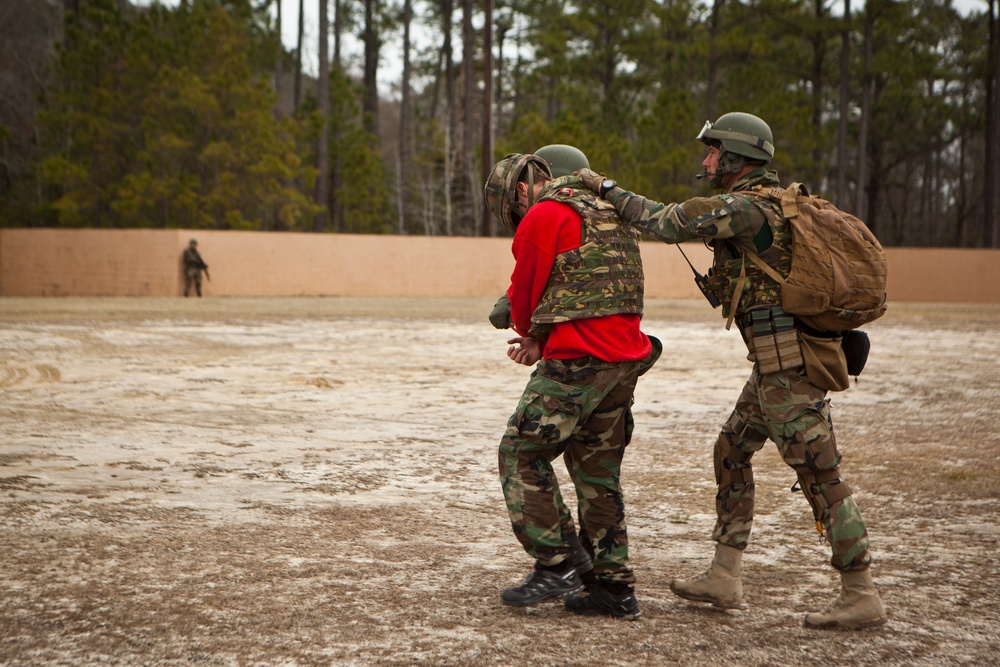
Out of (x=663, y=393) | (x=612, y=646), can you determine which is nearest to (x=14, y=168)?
(x=663, y=393)

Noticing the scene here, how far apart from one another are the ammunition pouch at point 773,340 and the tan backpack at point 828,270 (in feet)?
0.18

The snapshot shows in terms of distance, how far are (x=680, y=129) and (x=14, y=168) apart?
74.1 feet

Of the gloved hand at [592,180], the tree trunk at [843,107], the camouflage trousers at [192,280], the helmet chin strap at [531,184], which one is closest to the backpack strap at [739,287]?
the gloved hand at [592,180]

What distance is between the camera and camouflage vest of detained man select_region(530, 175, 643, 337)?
12.2 ft

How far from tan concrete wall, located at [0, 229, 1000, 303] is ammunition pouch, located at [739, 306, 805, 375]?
24402 millimetres

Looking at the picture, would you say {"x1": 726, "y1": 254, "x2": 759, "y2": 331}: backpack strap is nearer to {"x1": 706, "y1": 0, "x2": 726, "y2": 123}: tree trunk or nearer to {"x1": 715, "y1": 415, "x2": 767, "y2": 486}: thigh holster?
{"x1": 715, "y1": 415, "x2": 767, "y2": 486}: thigh holster

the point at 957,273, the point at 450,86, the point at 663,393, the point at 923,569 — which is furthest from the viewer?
the point at 450,86

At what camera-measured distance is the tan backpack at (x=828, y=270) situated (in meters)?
3.66

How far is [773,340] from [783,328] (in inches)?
2.2

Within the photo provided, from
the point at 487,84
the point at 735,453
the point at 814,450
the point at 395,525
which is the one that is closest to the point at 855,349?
the point at 814,450

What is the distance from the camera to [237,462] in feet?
21.7

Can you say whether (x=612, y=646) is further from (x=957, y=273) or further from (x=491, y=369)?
(x=957, y=273)

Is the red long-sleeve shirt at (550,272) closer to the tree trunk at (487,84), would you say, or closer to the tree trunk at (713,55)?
the tree trunk at (487,84)

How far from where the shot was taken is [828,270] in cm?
366
